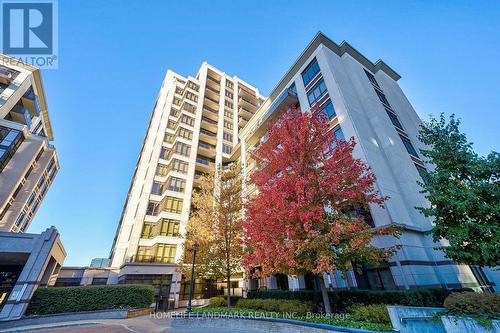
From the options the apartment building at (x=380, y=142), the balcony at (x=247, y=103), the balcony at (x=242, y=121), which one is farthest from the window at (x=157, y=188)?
the balcony at (x=247, y=103)

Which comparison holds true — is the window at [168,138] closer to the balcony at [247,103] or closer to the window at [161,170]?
the window at [161,170]

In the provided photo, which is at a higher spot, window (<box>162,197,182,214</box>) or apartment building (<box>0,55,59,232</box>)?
apartment building (<box>0,55,59,232</box>)

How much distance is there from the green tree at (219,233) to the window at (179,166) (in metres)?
15.8

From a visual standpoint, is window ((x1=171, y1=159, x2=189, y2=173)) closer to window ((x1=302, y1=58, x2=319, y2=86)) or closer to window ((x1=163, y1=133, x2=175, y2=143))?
window ((x1=163, y1=133, x2=175, y2=143))

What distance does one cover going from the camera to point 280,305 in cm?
1194

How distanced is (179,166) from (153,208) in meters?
7.48

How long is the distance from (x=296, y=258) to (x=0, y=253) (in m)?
21.4

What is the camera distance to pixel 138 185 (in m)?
36.4

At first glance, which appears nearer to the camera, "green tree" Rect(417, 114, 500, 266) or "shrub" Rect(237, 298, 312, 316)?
"green tree" Rect(417, 114, 500, 266)

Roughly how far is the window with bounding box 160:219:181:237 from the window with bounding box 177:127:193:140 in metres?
15.0

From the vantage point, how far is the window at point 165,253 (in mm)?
28000

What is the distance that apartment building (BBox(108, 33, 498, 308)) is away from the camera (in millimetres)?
14070

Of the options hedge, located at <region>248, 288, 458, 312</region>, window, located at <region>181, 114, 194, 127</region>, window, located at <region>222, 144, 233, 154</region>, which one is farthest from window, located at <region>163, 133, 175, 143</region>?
hedge, located at <region>248, 288, 458, 312</region>

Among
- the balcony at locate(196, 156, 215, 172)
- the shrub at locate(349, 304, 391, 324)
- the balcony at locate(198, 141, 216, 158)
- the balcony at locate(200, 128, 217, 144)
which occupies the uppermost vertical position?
the balcony at locate(200, 128, 217, 144)
